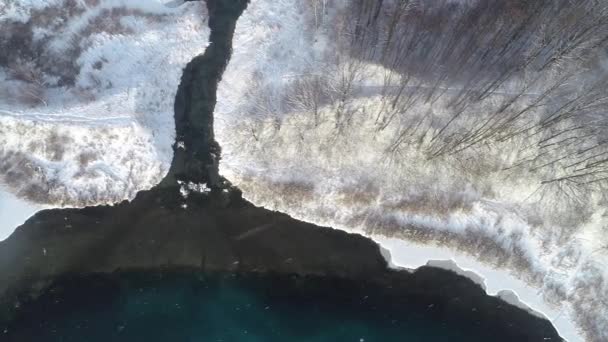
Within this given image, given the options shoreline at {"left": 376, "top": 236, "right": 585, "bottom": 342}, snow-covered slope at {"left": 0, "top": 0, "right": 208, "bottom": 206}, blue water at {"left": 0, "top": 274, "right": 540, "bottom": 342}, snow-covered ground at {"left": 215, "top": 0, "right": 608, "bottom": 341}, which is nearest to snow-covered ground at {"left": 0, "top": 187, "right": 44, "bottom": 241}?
snow-covered slope at {"left": 0, "top": 0, "right": 208, "bottom": 206}

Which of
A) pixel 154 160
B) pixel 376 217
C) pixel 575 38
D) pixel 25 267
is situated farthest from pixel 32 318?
pixel 575 38

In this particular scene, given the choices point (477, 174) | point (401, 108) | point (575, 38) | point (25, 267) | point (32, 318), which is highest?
point (575, 38)

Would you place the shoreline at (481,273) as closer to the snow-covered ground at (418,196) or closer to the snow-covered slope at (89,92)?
the snow-covered ground at (418,196)

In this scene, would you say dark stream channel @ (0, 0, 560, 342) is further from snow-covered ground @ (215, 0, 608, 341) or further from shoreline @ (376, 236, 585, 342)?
snow-covered ground @ (215, 0, 608, 341)

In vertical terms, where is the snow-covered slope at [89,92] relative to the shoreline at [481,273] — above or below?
above

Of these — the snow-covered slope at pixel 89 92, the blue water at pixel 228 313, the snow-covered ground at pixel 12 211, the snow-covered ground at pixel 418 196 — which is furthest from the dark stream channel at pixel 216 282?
the snow-covered slope at pixel 89 92

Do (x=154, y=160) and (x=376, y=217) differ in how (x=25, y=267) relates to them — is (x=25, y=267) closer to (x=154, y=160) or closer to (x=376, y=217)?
(x=154, y=160)
